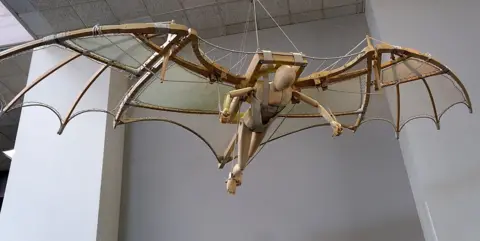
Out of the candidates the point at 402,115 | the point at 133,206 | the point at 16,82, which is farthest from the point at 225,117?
the point at 16,82

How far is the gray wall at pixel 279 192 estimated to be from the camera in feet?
11.7

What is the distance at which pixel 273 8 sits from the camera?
14.3ft

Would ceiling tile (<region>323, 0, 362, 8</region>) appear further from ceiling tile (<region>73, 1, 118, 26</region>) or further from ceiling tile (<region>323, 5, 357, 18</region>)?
ceiling tile (<region>73, 1, 118, 26</region>)

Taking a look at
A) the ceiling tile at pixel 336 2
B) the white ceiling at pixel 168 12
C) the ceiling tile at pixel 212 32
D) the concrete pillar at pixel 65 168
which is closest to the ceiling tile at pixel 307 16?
the white ceiling at pixel 168 12

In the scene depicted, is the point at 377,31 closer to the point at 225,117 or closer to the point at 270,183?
the point at 270,183

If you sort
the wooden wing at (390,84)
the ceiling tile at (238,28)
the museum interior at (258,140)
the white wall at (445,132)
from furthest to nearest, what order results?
the ceiling tile at (238,28), the white wall at (445,132), the museum interior at (258,140), the wooden wing at (390,84)

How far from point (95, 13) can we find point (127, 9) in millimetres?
304

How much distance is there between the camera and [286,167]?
12.8 feet

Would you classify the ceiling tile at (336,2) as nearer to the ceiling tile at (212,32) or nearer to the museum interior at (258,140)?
the museum interior at (258,140)

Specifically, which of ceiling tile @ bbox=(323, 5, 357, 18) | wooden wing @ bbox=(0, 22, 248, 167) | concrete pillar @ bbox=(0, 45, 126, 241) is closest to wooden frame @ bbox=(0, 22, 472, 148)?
wooden wing @ bbox=(0, 22, 248, 167)

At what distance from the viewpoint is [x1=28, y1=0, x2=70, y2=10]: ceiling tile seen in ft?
13.3

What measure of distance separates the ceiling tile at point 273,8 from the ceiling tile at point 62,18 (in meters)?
1.72

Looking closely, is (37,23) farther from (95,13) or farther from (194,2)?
(194,2)

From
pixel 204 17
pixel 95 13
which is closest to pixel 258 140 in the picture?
pixel 204 17
